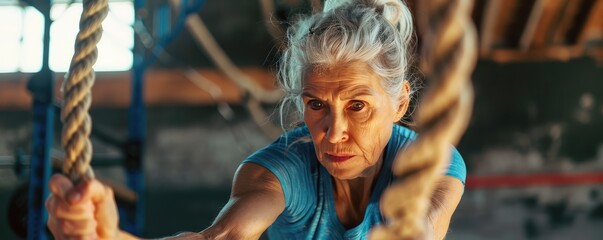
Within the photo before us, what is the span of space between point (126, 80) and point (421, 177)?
4637 mm

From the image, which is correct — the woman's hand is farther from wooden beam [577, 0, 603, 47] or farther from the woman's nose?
wooden beam [577, 0, 603, 47]

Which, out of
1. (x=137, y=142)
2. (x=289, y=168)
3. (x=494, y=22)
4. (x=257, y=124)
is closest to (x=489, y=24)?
(x=494, y=22)

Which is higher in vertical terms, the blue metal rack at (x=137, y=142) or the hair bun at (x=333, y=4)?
the hair bun at (x=333, y=4)

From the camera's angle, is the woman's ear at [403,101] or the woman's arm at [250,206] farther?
Result: the woman's ear at [403,101]

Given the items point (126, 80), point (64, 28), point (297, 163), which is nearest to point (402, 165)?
point (297, 163)

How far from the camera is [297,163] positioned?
1.33m

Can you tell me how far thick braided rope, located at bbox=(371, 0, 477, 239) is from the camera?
406 millimetres

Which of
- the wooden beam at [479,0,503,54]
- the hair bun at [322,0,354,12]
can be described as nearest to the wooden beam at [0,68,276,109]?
the wooden beam at [479,0,503,54]

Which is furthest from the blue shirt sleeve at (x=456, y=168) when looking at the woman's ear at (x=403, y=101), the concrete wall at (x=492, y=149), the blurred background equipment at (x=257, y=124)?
the concrete wall at (x=492, y=149)

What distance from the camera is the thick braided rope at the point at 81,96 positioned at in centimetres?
64

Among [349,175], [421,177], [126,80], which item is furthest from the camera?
[126,80]

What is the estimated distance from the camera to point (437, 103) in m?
0.42

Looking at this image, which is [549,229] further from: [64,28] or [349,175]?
[349,175]

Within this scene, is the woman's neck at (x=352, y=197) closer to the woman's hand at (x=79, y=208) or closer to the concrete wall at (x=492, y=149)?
the woman's hand at (x=79, y=208)
